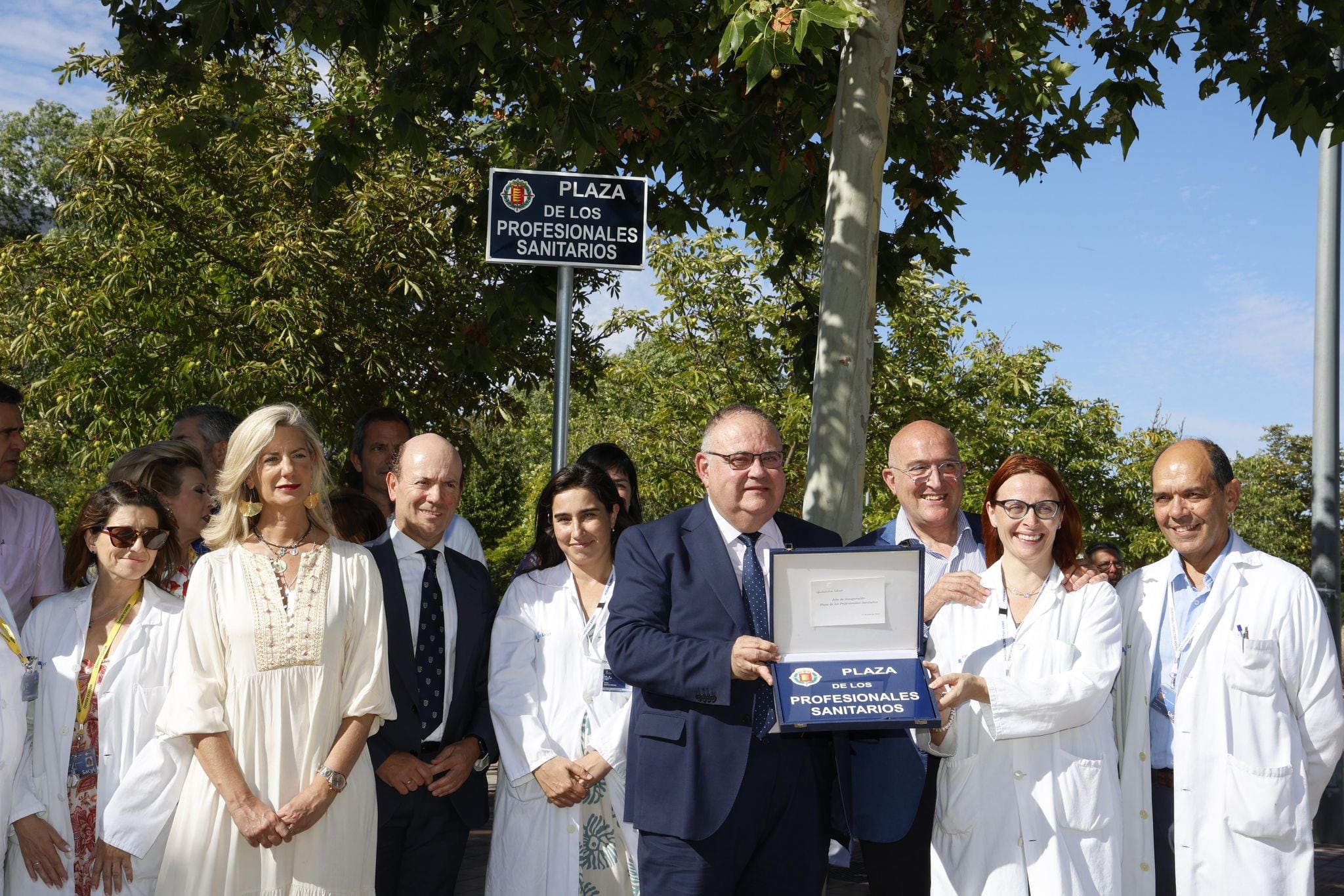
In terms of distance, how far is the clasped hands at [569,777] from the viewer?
4.54 meters

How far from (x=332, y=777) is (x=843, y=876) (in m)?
4.61

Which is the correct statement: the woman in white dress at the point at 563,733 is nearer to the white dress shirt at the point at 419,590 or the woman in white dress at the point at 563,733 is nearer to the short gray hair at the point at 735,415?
the white dress shirt at the point at 419,590

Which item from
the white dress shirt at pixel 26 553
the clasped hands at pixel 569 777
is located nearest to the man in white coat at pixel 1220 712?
the clasped hands at pixel 569 777

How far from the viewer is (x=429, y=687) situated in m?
4.73

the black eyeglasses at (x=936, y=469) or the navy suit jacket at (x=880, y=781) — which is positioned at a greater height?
the black eyeglasses at (x=936, y=469)

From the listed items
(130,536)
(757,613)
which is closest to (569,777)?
(757,613)

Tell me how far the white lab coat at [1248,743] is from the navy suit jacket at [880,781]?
0.76 meters

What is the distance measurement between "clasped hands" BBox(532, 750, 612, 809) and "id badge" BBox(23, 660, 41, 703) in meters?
1.79

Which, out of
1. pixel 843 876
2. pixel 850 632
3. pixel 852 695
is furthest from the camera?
pixel 843 876

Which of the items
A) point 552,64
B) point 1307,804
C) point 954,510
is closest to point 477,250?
point 552,64

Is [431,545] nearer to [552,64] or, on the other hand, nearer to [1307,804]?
[1307,804]

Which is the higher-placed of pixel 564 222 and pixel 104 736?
pixel 564 222

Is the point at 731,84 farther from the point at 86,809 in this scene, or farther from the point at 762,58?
the point at 86,809

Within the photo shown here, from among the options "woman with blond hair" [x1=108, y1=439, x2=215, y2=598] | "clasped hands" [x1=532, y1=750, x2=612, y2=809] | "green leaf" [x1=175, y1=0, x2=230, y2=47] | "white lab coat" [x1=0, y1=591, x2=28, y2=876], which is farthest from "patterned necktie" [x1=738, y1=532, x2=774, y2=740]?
"green leaf" [x1=175, y1=0, x2=230, y2=47]
